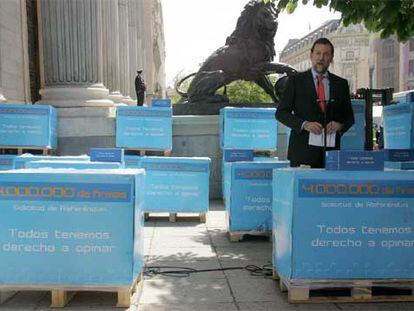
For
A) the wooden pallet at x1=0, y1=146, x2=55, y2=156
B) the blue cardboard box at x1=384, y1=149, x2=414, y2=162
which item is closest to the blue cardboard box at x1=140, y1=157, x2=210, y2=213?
the wooden pallet at x1=0, y1=146, x2=55, y2=156

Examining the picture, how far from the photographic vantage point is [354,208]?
467 centimetres

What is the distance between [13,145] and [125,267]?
263 inches

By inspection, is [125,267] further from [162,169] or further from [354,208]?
[162,169]

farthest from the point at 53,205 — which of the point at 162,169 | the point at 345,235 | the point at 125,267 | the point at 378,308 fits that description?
the point at 162,169

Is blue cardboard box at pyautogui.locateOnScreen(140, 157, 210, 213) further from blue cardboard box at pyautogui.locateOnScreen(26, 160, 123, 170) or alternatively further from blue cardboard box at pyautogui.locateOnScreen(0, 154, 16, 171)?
blue cardboard box at pyautogui.locateOnScreen(26, 160, 123, 170)

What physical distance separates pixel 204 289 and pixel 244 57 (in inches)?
384

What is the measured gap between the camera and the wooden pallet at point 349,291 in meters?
4.66

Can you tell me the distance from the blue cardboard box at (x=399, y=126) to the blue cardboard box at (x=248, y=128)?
4.27 metres

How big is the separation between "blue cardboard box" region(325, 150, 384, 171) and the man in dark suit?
84cm

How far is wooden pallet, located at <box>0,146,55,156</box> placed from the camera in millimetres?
10516

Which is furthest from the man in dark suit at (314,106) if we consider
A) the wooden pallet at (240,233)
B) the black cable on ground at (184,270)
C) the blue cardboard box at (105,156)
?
the blue cardboard box at (105,156)

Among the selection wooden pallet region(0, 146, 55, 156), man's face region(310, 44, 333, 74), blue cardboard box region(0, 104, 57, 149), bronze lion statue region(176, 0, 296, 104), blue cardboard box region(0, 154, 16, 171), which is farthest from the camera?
bronze lion statue region(176, 0, 296, 104)

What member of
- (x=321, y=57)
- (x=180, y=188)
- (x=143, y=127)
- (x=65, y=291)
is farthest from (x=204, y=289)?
(x=143, y=127)

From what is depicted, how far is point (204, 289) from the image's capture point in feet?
17.1
